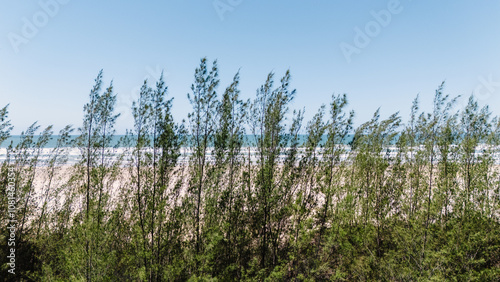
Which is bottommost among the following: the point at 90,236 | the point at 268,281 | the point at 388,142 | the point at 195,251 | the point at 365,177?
the point at 268,281

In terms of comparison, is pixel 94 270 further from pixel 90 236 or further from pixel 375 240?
pixel 375 240

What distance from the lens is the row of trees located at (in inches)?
249

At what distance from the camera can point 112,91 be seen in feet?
24.1

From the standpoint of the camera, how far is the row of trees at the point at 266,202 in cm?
632

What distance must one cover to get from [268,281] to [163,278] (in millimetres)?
2437

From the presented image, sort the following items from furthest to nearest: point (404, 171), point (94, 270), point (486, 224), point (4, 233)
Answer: point (404, 171) → point (4, 233) → point (486, 224) → point (94, 270)

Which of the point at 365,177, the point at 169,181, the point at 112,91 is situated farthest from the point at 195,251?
the point at 365,177

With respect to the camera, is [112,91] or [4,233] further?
[4,233]

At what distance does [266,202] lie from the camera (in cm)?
736

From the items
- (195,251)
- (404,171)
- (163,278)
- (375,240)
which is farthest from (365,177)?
(163,278)

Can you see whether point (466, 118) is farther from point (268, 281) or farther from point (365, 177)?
point (268, 281)

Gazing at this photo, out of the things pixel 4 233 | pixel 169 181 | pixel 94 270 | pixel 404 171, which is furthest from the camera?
pixel 404 171

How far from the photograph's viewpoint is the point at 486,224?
707 centimetres

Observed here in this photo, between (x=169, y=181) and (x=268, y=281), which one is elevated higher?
(x=169, y=181)
